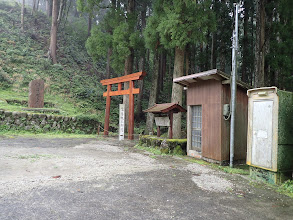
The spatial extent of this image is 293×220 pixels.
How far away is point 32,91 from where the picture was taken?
14023 mm

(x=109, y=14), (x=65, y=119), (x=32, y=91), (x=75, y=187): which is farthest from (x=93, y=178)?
(x=109, y=14)

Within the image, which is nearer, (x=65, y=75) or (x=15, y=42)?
(x=65, y=75)

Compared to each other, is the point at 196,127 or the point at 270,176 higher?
the point at 196,127

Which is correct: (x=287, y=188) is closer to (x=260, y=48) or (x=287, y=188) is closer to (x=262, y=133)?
(x=262, y=133)

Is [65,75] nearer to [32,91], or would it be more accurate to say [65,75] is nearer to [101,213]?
[32,91]

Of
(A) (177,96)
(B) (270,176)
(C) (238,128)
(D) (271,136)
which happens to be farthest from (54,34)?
(B) (270,176)

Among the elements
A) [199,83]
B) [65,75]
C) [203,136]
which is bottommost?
[203,136]

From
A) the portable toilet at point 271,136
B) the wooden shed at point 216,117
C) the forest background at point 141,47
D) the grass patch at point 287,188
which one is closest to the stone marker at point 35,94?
the forest background at point 141,47

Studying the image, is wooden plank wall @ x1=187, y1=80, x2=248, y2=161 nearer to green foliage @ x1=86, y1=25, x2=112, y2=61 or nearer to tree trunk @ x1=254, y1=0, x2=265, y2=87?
tree trunk @ x1=254, y1=0, x2=265, y2=87

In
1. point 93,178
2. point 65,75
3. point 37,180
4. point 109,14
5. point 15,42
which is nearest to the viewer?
point 37,180

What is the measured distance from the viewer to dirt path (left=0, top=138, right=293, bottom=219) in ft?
10.2

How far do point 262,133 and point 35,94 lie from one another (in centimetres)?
1333

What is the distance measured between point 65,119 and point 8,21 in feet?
69.5

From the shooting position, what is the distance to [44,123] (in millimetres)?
12578
